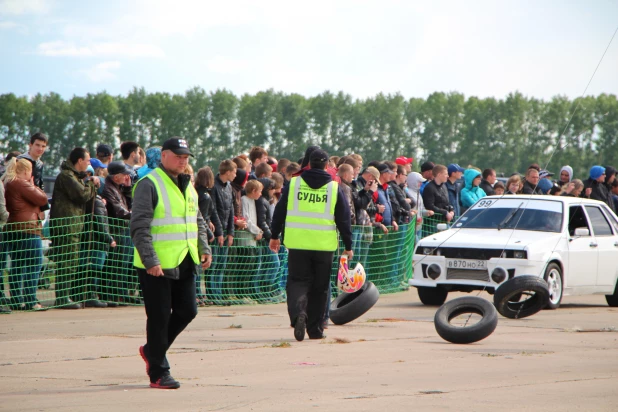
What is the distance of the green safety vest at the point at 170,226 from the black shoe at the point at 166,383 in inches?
31.8

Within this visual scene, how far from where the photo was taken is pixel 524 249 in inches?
571

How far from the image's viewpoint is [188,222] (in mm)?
7898

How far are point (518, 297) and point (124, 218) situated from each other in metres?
5.39

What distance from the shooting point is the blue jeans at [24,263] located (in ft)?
43.1

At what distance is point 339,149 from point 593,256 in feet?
370

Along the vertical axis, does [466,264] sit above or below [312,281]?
below

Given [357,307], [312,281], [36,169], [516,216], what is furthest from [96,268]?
[516,216]

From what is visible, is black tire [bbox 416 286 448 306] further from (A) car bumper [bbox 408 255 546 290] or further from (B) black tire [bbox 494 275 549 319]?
(B) black tire [bbox 494 275 549 319]

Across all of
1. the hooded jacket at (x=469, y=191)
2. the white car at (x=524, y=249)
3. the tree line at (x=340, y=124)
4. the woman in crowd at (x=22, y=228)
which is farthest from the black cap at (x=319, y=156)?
the tree line at (x=340, y=124)

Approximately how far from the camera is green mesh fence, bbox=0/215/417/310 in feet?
43.3

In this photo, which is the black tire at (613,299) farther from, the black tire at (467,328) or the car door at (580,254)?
the black tire at (467,328)

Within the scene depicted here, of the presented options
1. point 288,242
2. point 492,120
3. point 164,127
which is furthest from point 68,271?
point 492,120

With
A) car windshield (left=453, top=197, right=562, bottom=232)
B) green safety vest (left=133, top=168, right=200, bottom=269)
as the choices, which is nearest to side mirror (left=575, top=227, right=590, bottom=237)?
car windshield (left=453, top=197, right=562, bottom=232)

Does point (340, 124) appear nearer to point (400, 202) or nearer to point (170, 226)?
point (400, 202)
